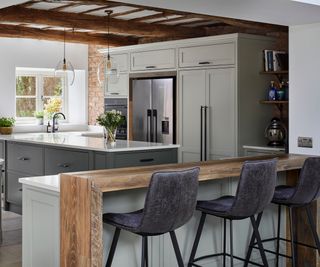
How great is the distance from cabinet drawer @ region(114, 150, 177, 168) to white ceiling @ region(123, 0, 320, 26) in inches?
73.4

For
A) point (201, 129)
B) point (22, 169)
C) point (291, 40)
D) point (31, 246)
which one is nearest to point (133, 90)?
point (201, 129)

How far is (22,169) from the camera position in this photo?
666cm

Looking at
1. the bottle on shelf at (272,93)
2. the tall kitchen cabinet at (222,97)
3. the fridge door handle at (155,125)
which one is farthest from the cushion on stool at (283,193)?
the fridge door handle at (155,125)

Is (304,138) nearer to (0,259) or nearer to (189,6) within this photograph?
(189,6)

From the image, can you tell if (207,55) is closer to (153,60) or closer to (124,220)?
(153,60)

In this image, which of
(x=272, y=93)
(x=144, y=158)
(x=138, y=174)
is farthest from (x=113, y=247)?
(x=272, y=93)

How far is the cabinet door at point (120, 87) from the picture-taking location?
8.07 m

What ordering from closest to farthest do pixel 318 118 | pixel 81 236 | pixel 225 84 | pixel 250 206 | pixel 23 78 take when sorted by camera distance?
pixel 81 236 < pixel 250 206 < pixel 318 118 < pixel 225 84 < pixel 23 78

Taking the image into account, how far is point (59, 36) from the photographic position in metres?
8.35

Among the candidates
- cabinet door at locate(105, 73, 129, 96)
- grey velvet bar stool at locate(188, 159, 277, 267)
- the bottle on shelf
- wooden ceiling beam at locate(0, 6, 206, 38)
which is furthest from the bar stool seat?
cabinet door at locate(105, 73, 129, 96)

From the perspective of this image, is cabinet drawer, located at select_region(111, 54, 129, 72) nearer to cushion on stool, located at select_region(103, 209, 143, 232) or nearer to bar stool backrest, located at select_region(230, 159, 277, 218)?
bar stool backrest, located at select_region(230, 159, 277, 218)

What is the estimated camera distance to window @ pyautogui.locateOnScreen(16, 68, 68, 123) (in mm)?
8922

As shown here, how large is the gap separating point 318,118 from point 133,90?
12.1 feet

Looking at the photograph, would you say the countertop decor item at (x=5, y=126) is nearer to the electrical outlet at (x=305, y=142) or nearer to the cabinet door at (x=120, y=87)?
the cabinet door at (x=120, y=87)
